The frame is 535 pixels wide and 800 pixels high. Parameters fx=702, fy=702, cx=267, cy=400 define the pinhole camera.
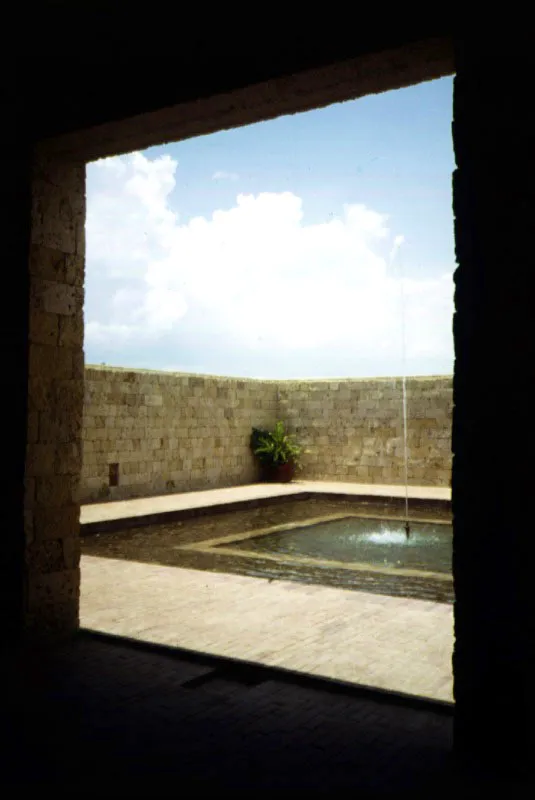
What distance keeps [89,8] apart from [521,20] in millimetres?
2664

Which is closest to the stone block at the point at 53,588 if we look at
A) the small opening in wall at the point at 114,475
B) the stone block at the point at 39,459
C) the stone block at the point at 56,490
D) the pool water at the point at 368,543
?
the stone block at the point at 56,490

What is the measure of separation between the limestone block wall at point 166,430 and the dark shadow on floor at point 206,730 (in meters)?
8.34

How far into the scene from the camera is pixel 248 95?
12.4 ft

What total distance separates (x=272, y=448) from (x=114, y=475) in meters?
4.46

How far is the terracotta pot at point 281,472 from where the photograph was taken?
16109 mm

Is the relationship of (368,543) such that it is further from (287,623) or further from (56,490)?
(56,490)

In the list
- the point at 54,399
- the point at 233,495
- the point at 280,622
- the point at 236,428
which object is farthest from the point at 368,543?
the point at 236,428

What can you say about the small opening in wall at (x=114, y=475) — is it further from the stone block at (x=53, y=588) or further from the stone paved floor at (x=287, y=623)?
the stone block at (x=53, y=588)

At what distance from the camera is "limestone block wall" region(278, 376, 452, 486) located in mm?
14773

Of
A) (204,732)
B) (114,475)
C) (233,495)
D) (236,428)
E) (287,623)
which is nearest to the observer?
(204,732)

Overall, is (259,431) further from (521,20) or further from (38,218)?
(521,20)

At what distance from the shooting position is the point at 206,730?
321cm

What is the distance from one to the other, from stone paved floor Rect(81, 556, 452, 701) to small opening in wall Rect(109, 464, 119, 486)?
19.0ft

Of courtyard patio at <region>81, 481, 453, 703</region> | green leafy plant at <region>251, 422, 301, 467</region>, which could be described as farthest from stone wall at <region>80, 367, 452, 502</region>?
courtyard patio at <region>81, 481, 453, 703</region>
